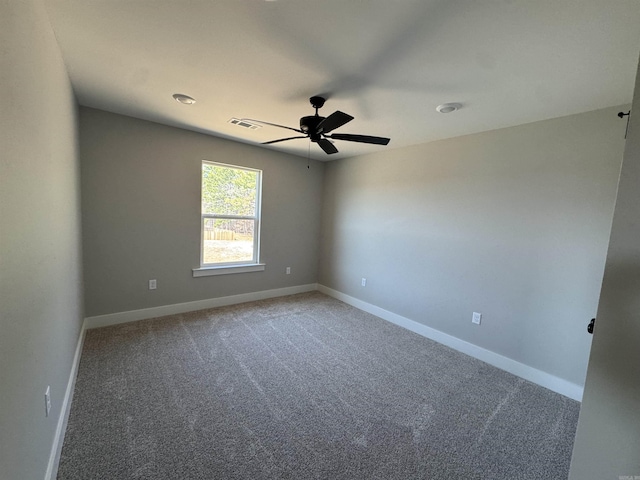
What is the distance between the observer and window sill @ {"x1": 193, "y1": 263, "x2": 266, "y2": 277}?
148 inches

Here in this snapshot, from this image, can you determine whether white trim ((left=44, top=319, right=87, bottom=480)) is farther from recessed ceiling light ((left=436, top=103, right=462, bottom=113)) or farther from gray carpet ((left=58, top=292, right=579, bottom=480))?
recessed ceiling light ((left=436, top=103, right=462, bottom=113))

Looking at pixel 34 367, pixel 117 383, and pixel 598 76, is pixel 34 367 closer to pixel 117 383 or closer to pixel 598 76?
pixel 117 383

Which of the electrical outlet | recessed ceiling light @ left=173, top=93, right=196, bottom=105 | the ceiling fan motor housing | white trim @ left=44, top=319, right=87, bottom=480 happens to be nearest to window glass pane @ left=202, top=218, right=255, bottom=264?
recessed ceiling light @ left=173, top=93, right=196, bottom=105

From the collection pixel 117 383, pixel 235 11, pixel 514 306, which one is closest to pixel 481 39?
pixel 235 11

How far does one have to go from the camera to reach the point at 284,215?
→ 14.7 feet

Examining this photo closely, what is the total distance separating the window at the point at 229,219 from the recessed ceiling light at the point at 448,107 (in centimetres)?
268

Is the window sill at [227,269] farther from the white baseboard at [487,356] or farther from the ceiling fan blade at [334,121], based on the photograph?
the ceiling fan blade at [334,121]

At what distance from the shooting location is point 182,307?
3658 mm

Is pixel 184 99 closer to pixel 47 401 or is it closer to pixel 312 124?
pixel 312 124

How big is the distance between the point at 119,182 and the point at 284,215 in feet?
7.26

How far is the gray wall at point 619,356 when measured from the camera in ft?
2.82

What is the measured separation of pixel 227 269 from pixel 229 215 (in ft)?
2.60

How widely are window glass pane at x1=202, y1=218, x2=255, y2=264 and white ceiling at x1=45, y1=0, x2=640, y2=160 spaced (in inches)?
67.5

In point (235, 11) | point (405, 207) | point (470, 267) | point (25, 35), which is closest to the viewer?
point (25, 35)
